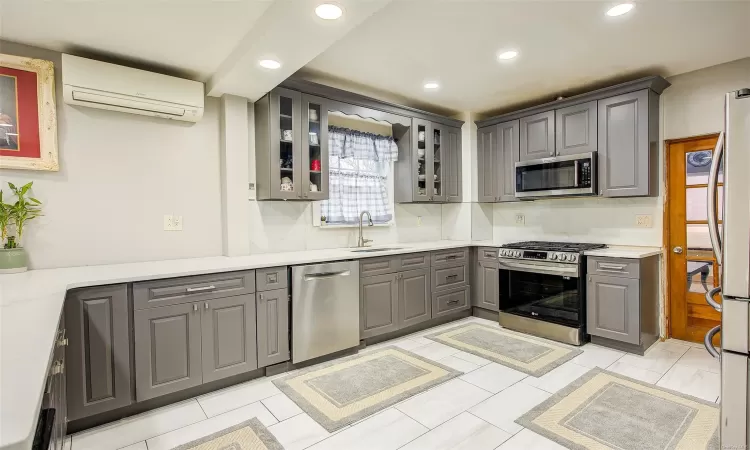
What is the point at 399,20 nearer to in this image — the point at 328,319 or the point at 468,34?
the point at 468,34

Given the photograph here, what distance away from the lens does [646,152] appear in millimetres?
3340

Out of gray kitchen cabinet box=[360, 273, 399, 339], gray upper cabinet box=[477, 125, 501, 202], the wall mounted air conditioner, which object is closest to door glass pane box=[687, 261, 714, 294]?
gray upper cabinet box=[477, 125, 501, 202]

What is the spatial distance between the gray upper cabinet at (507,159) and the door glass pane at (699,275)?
5.58ft

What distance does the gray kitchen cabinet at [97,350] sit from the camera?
2.08 meters

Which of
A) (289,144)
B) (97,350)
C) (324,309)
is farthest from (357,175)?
(97,350)

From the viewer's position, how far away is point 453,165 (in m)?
4.63

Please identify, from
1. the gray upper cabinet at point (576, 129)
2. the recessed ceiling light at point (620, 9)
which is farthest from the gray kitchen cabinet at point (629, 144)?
the recessed ceiling light at point (620, 9)

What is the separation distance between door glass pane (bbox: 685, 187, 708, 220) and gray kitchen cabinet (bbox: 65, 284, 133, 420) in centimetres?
457

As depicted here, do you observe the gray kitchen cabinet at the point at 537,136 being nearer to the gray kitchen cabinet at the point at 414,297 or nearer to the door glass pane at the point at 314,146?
the gray kitchen cabinet at the point at 414,297

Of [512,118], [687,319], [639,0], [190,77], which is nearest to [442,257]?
[512,118]

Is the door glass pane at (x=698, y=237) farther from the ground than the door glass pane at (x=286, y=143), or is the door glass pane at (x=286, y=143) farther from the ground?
the door glass pane at (x=286, y=143)

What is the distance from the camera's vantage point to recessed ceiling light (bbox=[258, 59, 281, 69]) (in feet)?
8.21

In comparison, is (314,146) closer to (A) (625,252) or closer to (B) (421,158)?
(B) (421,158)

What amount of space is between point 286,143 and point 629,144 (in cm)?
309
